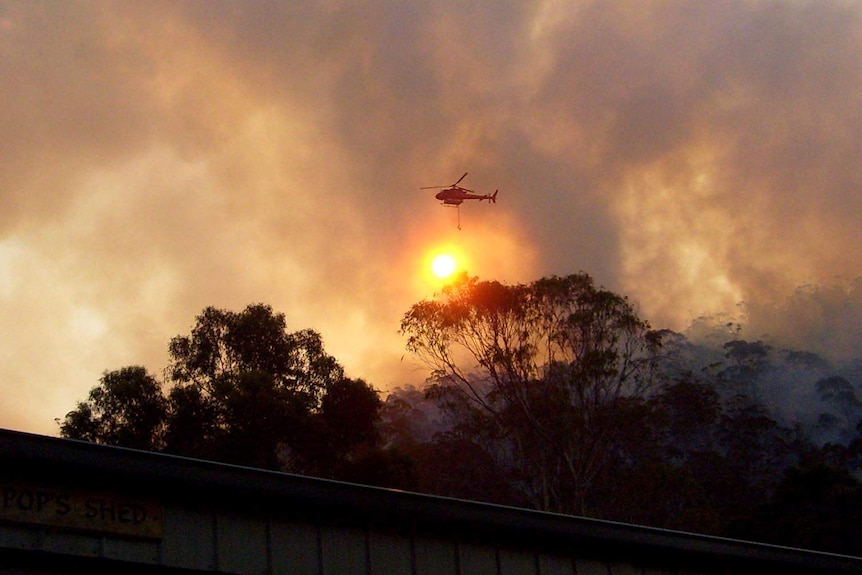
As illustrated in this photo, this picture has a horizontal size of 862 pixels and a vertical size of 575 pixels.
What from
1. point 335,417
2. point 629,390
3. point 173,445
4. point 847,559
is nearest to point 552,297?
point 629,390

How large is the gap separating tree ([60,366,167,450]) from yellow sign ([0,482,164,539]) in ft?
130

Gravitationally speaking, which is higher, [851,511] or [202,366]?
[202,366]

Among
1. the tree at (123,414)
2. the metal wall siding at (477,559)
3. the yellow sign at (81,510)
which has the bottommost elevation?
the metal wall siding at (477,559)

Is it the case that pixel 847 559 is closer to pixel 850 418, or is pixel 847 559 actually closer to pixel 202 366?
pixel 202 366

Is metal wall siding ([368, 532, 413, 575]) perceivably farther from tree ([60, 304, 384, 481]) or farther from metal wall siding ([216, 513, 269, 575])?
tree ([60, 304, 384, 481])

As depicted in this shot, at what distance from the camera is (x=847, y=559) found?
42.5 feet

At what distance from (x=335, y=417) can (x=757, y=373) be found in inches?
3135

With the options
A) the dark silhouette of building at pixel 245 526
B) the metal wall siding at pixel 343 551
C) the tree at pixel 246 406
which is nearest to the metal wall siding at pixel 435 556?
the dark silhouette of building at pixel 245 526

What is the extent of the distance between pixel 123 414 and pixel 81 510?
40449mm

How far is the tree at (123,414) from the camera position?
46.6 m

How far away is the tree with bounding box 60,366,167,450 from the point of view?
153ft

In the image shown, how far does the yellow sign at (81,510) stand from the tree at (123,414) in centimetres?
3950

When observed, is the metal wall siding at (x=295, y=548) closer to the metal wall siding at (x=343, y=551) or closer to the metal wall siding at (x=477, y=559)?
the metal wall siding at (x=343, y=551)

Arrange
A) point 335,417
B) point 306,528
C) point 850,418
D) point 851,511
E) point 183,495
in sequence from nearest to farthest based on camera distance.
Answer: point 183,495 → point 306,528 → point 335,417 → point 851,511 → point 850,418
